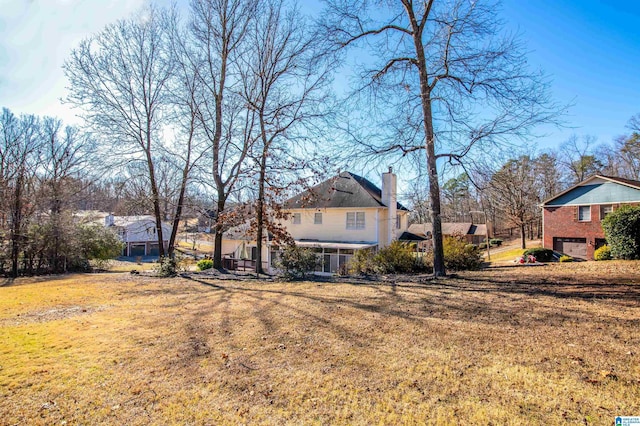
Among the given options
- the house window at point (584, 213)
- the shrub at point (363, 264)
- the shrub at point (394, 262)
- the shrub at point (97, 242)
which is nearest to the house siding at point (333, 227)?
the shrub at point (363, 264)

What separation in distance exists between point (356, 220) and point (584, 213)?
17.4m

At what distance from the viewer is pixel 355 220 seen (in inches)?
909

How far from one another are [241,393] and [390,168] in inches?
372

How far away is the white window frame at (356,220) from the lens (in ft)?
75.0

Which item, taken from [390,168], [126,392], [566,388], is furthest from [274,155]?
[566,388]

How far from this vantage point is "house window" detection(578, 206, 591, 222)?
944 inches

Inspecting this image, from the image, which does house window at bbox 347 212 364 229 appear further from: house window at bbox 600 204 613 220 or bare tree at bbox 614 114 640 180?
bare tree at bbox 614 114 640 180

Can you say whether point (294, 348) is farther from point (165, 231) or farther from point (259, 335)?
point (165, 231)

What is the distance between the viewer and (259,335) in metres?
5.25

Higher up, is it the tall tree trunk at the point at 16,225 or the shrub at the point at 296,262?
the tall tree trunk at the point at 16,225

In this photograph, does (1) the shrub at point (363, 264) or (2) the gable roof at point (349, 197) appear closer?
(1) the shrub at point (363, 264)

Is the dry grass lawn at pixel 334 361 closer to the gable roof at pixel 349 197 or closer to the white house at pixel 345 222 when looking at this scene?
the white house at pixel 345 222

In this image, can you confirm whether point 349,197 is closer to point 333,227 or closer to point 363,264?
point 333,227

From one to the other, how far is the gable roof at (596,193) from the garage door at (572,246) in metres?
2.87
